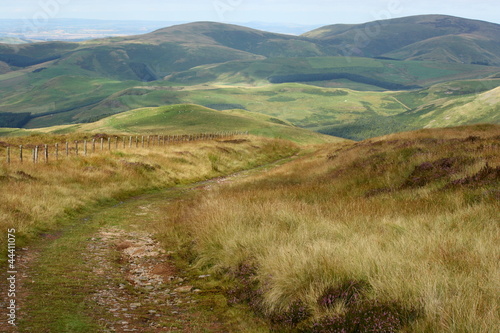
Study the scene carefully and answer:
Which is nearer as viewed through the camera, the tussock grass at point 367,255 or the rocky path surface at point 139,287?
the tussock grass at point 367,255

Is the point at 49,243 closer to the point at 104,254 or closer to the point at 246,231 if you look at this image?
the point at 104,254

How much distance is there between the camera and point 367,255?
766cm

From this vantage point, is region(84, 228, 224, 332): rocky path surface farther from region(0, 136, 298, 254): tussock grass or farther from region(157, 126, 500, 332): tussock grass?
region(0, 136, 298, 254): tussock grass

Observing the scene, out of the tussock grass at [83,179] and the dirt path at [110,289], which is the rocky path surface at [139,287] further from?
the tussock grass at [83,179]

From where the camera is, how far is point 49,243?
12.9 m

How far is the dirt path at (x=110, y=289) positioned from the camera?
7.52 m

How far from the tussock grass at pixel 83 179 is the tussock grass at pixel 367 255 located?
4.33 m

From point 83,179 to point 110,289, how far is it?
15022 mm

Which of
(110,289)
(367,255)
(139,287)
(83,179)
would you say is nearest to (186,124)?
(83,179)

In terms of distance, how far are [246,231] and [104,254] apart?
4.03 m

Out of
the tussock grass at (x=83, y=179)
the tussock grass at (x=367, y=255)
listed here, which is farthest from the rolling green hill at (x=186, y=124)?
the tussock grass at (x=367, y=255)

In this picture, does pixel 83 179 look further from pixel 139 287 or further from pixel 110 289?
pixel 110 289

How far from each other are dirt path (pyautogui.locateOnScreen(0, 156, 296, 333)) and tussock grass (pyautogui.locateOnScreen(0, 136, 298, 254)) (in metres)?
1.31

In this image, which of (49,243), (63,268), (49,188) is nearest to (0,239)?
(49,243)
